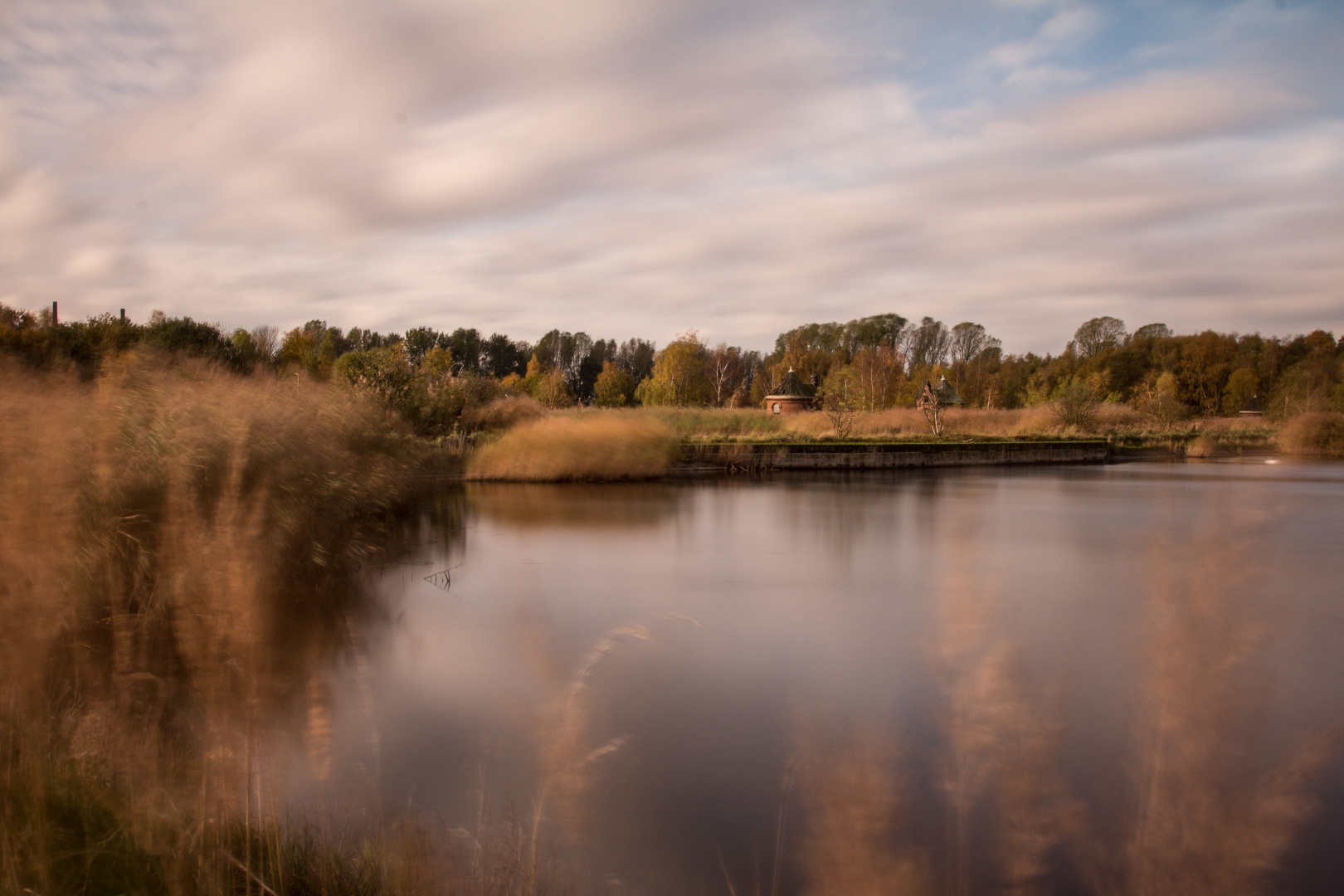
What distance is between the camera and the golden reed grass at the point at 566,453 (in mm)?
19188

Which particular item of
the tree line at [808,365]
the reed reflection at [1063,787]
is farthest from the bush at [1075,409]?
the reed reflection at [1063,787]

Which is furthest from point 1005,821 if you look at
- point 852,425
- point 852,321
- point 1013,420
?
point 852,321

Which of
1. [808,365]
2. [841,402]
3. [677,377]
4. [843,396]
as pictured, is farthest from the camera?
[808,365]

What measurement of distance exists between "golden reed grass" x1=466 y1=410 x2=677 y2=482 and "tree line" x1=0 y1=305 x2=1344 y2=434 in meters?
2.02

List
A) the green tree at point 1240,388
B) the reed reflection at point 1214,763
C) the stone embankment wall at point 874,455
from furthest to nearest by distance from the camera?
1. the green tree at point 1240,388
2. the stone embankment wall at point 874,455
3. the reed reflection at point 1214,763

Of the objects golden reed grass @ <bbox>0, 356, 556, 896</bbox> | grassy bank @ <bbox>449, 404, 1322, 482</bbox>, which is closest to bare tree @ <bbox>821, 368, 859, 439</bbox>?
grassy bank @ <bbox>449, 404, 1322, 482</bbox>

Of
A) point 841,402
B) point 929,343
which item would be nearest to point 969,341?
point 929,343

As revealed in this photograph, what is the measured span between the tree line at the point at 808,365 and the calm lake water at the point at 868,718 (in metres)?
12.6

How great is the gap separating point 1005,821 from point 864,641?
2.80m

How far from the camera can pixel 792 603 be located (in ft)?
24.7

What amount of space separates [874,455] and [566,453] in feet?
33.7

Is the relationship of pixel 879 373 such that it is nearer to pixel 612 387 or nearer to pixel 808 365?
pixel 808 365

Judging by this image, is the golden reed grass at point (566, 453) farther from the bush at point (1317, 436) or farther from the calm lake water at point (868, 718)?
the bush at point (1317, 436)

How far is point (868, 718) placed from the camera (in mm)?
4508
